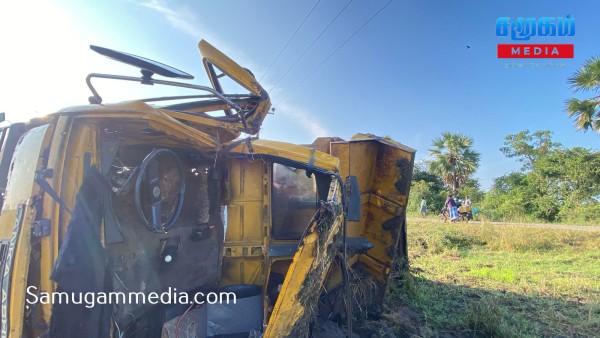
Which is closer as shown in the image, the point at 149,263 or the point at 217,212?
the point at 149,263

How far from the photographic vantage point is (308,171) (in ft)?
→ 11.6

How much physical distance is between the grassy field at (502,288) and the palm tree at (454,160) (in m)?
17.0

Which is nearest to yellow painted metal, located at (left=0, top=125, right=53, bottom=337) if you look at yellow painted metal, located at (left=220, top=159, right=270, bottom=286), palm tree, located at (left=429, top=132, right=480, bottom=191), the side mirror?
yellow painted metal, located at (left=220, top=159, right=270, bottom=286)

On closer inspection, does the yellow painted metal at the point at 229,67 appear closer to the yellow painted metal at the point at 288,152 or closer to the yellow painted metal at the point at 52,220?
the yellow painted metal at the point at 288,152

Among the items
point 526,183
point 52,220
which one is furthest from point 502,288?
point 526,183

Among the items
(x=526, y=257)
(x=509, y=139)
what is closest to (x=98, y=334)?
(x=526, y=257)

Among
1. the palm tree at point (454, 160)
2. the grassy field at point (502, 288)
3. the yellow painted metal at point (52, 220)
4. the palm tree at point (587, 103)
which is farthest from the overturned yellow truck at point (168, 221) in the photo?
the palm tree at point (454, 160)

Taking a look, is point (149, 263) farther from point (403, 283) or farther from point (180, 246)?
point (403, 283)

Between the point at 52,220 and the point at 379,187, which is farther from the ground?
the point at 379,187

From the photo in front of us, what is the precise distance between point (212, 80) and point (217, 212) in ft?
4.31

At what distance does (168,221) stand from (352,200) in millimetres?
1766

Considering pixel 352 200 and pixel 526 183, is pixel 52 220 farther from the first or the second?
pixel 526 183

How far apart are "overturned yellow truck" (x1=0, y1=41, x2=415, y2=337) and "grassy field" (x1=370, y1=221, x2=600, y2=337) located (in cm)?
124

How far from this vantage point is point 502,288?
629 centimetres
